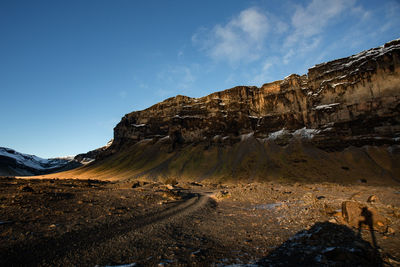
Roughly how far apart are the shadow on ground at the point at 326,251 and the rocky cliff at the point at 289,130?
7052 centimetres

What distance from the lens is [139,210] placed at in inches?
666

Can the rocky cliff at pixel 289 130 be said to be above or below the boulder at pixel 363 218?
above

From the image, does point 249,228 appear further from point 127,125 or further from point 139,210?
point 127,125

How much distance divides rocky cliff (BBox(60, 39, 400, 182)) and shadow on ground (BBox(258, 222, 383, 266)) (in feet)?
231

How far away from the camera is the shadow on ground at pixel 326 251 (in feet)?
23.9

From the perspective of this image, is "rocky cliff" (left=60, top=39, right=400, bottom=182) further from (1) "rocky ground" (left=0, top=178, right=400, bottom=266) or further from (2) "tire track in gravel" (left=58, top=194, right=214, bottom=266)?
(2) "tire track in gravel" (left=58, top=194, right=214, bottom=266)

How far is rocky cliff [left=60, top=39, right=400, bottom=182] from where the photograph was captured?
75.8m

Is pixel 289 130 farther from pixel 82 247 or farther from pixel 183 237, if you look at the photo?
pixel 82 247

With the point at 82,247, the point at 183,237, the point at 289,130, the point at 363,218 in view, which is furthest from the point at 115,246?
the point at 289,130

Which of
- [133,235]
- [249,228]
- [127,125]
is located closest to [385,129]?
[249,228]

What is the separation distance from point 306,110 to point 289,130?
43.4ft

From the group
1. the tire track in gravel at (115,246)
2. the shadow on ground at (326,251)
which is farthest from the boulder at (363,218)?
the tire track in gravel at (115,246)

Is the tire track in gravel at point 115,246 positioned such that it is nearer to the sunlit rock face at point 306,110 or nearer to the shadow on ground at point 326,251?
the shadow on ground at point 326,251

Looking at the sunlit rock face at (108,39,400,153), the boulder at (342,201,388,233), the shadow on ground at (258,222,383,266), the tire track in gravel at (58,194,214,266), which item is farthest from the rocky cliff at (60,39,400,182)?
the tire track in gravel at (58,194,214,266)
